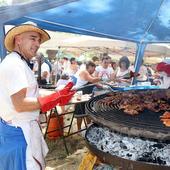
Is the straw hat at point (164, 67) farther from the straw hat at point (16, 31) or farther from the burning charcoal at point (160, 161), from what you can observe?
the burning charcoal at point (160, 161)

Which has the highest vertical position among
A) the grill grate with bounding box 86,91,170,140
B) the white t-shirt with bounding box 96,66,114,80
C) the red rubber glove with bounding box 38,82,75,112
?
the red rubber glove with bounding box 38,82,75,112

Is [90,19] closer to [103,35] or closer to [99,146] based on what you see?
[103,35]

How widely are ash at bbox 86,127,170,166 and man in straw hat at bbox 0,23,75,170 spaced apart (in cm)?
72

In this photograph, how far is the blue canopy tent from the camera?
246 inches

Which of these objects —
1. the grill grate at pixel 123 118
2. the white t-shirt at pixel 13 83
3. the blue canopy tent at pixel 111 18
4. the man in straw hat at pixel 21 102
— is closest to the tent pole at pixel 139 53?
the blue canopy tent at pixel 111 18

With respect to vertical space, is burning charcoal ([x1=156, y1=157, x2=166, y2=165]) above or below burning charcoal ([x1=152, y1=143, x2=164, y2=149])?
below

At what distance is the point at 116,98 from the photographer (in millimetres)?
4707

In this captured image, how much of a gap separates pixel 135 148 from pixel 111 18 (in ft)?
13.9

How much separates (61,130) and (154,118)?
3766mm

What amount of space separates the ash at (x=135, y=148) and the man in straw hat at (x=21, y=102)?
2.36 feet

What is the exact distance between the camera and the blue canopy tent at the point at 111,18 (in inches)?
246

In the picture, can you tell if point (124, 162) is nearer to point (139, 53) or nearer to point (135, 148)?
point (135, 148)

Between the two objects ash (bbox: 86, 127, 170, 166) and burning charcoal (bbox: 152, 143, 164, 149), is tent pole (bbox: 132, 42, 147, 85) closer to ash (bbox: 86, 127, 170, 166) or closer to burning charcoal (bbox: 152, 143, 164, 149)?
ash (bbox: 86, 127, 170, 166)

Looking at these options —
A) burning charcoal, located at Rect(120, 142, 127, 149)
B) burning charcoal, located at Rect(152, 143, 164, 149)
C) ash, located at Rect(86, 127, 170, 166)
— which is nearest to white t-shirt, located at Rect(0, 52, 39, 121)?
ash, located at Rect(86, 127, 170, 166)
